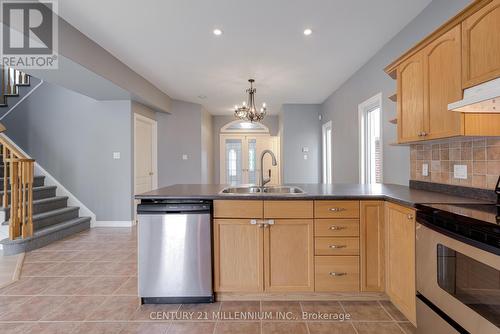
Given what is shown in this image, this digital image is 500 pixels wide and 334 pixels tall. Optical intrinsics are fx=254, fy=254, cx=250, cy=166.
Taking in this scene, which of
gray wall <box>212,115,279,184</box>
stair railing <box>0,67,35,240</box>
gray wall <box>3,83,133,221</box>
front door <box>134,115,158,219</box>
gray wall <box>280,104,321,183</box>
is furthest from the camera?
gray wall <box>212,115,279,184</box>

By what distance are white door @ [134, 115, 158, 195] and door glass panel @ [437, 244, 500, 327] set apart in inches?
193

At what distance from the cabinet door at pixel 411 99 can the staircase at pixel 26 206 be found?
178 inches

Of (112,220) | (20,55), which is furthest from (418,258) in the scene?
(112,220)

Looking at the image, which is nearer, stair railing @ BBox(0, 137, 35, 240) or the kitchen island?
the kitchen island

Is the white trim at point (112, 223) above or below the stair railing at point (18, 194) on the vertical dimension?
below

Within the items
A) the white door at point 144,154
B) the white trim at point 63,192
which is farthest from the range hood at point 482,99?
the white trim at point 63,192

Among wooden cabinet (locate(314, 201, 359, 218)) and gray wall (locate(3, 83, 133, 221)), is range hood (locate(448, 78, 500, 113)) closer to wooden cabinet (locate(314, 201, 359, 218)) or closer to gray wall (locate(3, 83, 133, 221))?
wooden cabinet (locate(314, 201, 359, 218))

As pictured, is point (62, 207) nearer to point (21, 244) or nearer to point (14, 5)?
point (21, 244)

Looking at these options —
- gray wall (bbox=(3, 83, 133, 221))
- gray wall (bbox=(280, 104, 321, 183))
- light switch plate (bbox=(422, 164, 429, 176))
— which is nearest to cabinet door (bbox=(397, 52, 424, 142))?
light switch plate (bbox=(422, 164, 429, 176))

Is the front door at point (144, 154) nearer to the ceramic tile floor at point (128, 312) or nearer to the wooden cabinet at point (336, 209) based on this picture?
the ceramic tile floor at point (128, 312)

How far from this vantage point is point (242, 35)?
9.86ft

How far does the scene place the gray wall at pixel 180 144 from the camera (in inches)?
236

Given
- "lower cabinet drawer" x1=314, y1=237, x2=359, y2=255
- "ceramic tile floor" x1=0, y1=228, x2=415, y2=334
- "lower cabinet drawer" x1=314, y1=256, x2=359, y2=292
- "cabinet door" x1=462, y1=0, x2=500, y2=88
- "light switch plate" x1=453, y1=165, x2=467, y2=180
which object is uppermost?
"cabinet door" x1=462, y1=0, x2=500, y2=88

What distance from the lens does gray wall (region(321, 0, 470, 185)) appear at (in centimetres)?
240
